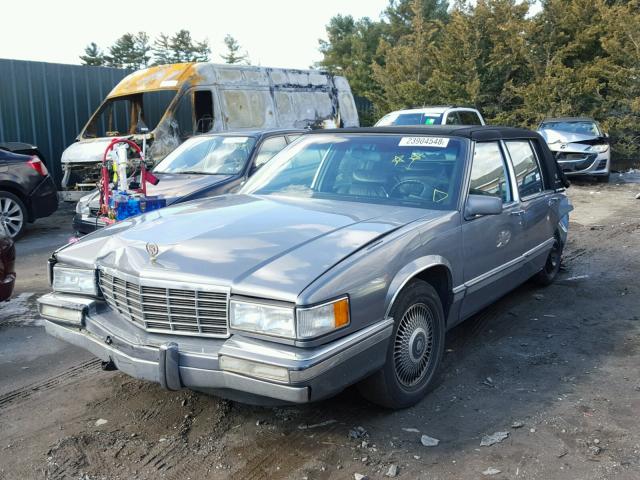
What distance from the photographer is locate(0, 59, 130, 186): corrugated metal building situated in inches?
511

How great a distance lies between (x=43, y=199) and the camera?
9.39 m

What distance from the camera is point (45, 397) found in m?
3.87

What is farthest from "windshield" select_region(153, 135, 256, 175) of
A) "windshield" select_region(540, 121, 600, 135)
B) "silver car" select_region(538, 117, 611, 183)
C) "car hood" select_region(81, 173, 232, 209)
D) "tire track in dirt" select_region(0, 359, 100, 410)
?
"windshield" select_region(540, 121, 600, 135)

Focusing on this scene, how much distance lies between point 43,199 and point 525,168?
7346 millimetres

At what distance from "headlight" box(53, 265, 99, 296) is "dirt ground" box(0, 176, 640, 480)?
2.42ft

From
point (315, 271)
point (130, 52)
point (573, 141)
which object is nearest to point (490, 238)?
point (315, 271)

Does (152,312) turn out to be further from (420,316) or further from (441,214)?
(441,214)

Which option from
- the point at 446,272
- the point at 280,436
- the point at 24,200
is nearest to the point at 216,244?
the point at 280,436

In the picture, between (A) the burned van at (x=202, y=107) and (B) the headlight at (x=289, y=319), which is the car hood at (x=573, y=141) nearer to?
(A) the burned van at (x=202, y=107)

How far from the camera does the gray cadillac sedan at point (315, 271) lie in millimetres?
2852

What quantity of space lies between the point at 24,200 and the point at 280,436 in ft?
24.7

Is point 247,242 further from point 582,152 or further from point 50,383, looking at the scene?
point 582,152

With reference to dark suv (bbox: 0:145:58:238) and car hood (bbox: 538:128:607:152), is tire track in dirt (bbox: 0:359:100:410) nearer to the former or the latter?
dark suv (bbox: 0:145:58:238)

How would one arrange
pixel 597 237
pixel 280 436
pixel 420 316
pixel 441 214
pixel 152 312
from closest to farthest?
pixel 152 312 → pixel 280 436 → pixel 420 316 → pixel 441 214 → pixel 597 237
